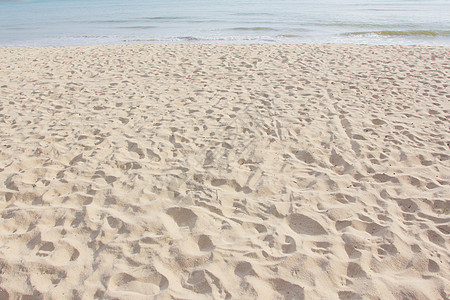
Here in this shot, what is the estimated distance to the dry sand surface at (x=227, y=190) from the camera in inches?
96.1

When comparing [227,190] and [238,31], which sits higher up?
[238,31]

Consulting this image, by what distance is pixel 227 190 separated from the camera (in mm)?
3412

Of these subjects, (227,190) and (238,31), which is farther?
(238,31)

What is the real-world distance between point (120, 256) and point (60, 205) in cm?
105

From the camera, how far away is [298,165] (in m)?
3.83

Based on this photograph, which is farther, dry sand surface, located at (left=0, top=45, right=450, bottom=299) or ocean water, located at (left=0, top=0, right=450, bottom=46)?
ocean water, located at (left=0, top=0, right=450, bottom=46)

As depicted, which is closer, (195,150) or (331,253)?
(331,253)

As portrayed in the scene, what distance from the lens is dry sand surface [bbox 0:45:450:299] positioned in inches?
96.1

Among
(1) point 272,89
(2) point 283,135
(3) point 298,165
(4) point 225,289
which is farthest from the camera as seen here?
(1) point 272,89

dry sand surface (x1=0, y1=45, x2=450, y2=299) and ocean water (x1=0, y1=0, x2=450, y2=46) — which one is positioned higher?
ocean water (x1=0, y1=0, x2=450, y2=46)

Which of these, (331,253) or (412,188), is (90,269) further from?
(412,188)

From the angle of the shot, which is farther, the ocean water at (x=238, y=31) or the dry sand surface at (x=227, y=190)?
the ocean water at (x=238, y=31)

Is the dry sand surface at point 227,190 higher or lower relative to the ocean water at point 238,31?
lower

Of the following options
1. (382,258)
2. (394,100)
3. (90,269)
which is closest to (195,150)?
(90,269)
